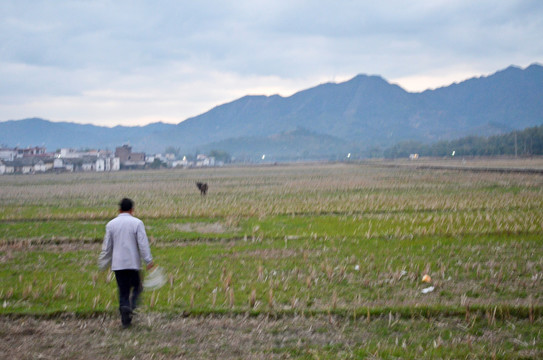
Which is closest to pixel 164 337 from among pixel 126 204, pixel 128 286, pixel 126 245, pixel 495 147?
pixel 128 286

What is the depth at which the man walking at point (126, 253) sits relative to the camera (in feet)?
23.9

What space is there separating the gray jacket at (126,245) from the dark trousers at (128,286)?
0.15m

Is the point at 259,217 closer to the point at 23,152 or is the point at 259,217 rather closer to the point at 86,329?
the point at 86,329

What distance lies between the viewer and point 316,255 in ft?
40.9

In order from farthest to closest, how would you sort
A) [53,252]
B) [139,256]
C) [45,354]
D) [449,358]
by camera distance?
1. [53,252]
2. [139,256]
3. [45,354]
4. [449,358]

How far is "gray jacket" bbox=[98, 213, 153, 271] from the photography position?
7289 millimetres

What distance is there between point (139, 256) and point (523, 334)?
564 centimetres

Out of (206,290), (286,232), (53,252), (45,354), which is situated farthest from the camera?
(286,232)

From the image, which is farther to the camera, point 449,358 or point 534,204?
point 534,204

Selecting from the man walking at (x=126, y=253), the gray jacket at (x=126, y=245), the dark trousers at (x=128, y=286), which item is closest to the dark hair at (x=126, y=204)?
the man walking at (x=126, y=253)

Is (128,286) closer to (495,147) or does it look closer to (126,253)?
(126,253)

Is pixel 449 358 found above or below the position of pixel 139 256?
below

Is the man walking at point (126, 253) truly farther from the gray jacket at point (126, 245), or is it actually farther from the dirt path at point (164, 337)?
the dirt path at point (164, 337)

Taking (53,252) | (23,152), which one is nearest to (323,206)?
(53,252)
